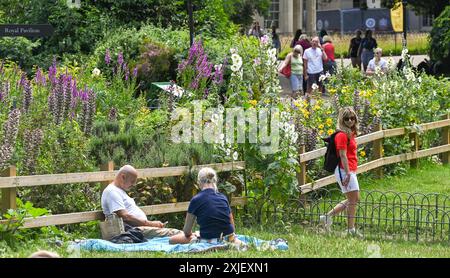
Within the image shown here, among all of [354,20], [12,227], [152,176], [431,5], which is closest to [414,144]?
[152,176]

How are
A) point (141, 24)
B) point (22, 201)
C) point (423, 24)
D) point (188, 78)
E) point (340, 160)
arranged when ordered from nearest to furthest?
point (22, 201)
point (340, 160)
point (188, 78)
point (141, 24)
point (423, 24)

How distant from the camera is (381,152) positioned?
60.7ft

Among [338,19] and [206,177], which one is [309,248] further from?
[338,19]

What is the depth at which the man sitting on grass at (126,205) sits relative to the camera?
42.0ft

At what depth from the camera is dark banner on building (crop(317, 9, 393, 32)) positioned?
61.5 metres

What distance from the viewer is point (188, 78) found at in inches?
727

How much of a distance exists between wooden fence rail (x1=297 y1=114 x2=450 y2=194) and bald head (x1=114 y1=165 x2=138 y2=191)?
3.34m

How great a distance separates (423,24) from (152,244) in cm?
6473

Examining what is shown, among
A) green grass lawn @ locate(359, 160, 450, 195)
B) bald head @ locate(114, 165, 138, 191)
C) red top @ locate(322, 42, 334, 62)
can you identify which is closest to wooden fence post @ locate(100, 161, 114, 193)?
bald head @ locate(114, 165, 138, 191)

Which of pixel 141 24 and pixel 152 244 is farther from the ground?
pixel 141 24

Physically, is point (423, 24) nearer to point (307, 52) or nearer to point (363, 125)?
point (307, 52)

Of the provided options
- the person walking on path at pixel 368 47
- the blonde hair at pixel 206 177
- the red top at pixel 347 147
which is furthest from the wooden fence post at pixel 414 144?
the person walking on path at pixel 368 47

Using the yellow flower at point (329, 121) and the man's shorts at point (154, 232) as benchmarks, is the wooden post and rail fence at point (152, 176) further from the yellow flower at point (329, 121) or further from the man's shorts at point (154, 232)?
the yellow flower at point (329, 121)
